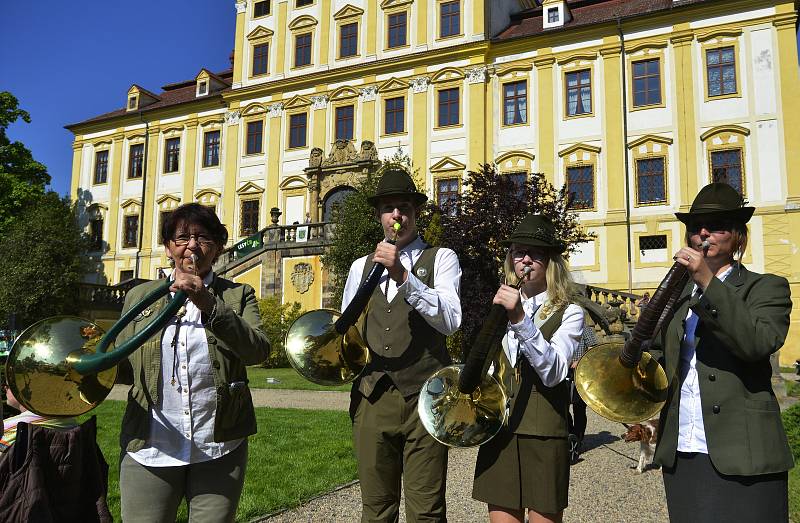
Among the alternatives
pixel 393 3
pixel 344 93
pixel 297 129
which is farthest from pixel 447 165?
pixel 393 3

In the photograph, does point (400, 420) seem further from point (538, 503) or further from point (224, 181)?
point (224, 181)

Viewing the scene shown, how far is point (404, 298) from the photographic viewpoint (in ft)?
10.3

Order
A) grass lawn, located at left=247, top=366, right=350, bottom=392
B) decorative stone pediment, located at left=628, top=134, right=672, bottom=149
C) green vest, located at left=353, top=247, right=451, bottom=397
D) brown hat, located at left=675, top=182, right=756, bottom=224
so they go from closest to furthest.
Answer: brown hat, located at left=675, top=182, right=756, bottom=224 → green vest, located at left=353, top=247, right=451, bottom=397 → grass lawn, located at left=247, top=366, right=350, bottom=392 → decorative stone pediment, located at left=628, top=134, right=672, bottom=149

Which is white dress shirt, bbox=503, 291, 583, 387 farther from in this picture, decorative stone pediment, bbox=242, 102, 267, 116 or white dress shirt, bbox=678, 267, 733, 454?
decorative stone pediment, bbox=242, 102, 267, 116

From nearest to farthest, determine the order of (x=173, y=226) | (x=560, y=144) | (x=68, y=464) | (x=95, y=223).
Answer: (x=173, y=226), (x=68, y=464), (x=560, y=144), (x=95, y=223)

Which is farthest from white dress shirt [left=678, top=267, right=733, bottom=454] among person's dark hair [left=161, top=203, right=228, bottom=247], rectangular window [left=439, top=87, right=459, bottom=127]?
rectangular window [left=439, top=87, right=459, bottom=127]

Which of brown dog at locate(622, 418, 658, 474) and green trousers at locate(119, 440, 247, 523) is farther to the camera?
brown dog at locate(622, 418, 658, 474)

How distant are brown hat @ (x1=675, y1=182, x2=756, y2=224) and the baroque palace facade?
69.8 feet

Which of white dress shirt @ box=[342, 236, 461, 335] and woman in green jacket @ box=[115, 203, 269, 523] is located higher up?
white dress shirt @ box=[342, 236, 461, 335]

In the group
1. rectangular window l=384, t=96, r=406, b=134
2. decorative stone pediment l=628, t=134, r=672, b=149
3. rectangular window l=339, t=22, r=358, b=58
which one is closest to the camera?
decorative stone pediment l=628, t=134, r=672, b=149

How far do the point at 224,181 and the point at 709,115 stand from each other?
20846mm

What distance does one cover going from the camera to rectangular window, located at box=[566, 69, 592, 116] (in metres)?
24.6

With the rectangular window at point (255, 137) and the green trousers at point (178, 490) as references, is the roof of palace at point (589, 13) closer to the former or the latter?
the rectangular window at point (255, 137)

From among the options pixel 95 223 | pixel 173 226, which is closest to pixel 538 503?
pixel 173 226
